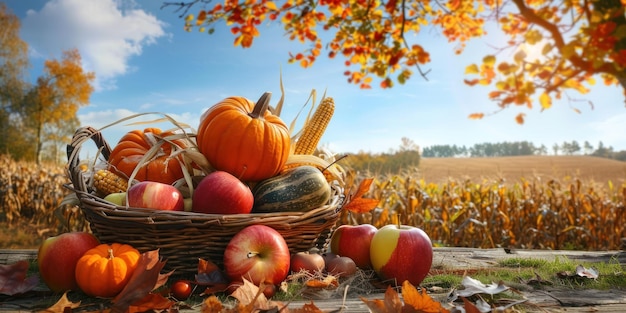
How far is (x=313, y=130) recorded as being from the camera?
310cm

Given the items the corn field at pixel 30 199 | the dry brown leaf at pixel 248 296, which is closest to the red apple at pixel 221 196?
the dry brown leaf at pixel 248 296

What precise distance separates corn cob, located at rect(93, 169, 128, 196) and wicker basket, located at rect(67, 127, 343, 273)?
204 millimetres

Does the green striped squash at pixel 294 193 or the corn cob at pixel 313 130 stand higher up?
the corn cob at pixel 313 130

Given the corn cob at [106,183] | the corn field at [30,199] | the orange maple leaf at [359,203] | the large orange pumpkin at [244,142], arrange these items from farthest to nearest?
the corn field at [30,199]
the orange maple leaf at [359,203]
the corn cob at [106,183]
the large orange pumpkin at [244,142]

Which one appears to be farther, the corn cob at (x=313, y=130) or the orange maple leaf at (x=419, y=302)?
the corn cob at (x=313, y=130)

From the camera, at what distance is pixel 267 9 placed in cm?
782

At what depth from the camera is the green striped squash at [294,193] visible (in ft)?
7.86

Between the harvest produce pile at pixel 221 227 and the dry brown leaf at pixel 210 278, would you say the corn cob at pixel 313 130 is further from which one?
the dry brown leaf at pixel 210 278

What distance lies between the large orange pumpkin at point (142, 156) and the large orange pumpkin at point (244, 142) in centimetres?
22

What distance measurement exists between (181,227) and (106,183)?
0.80 meters

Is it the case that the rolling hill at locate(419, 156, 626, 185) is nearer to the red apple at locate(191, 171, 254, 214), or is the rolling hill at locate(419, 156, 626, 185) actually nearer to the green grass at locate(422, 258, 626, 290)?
the green grass at locate(422, 258, 626, 290)

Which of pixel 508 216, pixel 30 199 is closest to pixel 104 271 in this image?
pixel 508 216

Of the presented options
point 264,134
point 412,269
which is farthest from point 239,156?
point 412,269

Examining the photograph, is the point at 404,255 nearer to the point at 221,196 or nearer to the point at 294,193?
the point at 294,193
